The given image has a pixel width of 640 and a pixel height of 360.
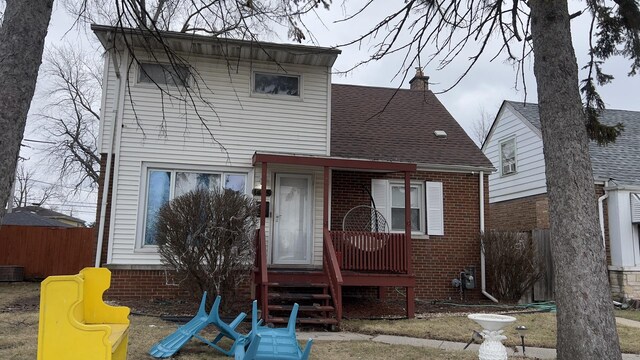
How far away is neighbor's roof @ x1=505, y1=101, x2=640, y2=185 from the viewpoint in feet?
44.0

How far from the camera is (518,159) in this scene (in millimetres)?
15609

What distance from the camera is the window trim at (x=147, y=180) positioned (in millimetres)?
10070

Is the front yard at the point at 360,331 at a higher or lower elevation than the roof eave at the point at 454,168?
lower

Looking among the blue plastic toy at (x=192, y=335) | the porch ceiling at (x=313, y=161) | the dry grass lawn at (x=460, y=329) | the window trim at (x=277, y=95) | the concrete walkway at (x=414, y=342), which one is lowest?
the concrete walkway at (x=414, y=342)

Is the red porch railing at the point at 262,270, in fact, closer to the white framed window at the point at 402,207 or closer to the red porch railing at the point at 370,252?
the red porch railing at the point at 370,252

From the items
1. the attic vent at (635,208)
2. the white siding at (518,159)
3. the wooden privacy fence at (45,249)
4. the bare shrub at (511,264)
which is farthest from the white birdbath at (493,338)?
the wooden privacy fence at (45,249)

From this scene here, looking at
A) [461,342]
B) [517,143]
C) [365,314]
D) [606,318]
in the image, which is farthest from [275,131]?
[517,143]

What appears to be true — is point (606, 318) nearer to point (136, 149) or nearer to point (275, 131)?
point (275, 131)

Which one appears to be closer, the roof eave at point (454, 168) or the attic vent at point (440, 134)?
the roof eave at point (454, 168)

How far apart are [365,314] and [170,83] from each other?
6362 millimetres

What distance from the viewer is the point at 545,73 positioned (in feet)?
17.7

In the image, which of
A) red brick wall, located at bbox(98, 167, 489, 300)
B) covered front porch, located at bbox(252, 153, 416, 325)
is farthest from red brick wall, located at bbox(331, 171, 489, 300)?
covered front porch, located at bbox(252, 153, 416, 325)

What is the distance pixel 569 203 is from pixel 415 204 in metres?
7.19

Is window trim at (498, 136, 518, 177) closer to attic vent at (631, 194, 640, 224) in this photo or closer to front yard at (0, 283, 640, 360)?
attic vent at (631, 194, 640, 224)
